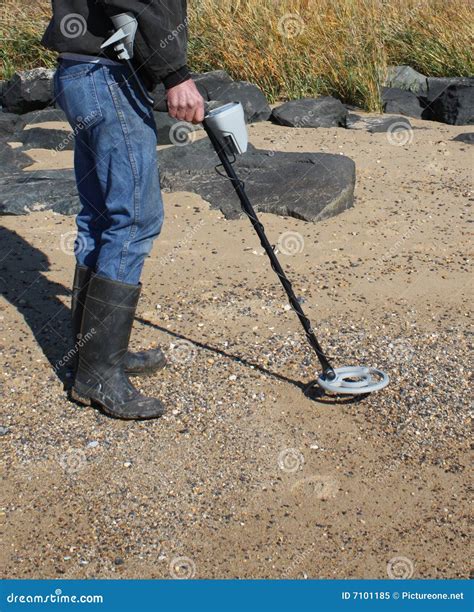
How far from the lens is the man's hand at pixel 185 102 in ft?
12.1

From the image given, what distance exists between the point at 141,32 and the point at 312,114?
17.3 ft

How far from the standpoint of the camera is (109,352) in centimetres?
414

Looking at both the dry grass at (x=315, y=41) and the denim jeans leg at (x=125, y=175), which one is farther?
the dry grass at (x=315, y=41)

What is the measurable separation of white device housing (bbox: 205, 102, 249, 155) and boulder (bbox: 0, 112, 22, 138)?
17.7 ft

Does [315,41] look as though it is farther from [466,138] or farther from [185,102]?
[185,102]

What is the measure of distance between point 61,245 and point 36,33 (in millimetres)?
5314

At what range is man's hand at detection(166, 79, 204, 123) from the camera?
370 cm

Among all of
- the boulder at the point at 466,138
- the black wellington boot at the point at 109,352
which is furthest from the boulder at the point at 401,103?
the black wellington boot at the point at 109,352

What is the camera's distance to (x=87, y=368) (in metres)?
4.18

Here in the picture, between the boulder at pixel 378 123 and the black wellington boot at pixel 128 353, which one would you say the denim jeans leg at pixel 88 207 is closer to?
the black wellington boot at pixel 128 353

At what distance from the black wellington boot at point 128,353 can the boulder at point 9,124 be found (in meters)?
4.84

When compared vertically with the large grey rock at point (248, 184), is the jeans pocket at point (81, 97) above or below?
above

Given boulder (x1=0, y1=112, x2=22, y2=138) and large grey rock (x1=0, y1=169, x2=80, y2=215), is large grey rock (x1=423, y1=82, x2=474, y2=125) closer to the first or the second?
large grey rock (x1=0, y1=169, x2=80, y2=215)

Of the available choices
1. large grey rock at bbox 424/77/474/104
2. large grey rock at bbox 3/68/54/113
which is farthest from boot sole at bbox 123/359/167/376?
large grey rock at bbox 3/68/54/113
